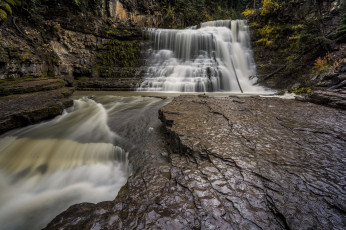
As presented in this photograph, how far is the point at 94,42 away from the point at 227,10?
73.1 feet

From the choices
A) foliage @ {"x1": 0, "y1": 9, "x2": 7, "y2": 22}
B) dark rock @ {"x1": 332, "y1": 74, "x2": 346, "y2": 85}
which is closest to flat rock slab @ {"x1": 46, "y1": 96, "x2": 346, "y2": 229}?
dark rock @ {"x1": 332, "y1": 74, "x2": 346, "y2": 85}

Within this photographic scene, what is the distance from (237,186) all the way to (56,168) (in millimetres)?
2560

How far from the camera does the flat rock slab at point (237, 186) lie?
2.94 feet

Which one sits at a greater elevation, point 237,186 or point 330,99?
point 330,99

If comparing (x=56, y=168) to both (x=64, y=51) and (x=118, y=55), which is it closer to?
(x=64, y=51)

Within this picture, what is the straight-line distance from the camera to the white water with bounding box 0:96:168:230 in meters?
1.75

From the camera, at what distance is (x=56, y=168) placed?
7.39 feet

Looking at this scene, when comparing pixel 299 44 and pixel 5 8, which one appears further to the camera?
pixel 299 44

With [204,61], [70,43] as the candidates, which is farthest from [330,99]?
[70,43]

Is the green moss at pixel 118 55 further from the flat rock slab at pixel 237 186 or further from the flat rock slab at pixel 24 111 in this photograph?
the flat rock slab at pixel 237 186

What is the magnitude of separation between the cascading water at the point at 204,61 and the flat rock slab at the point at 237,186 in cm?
666

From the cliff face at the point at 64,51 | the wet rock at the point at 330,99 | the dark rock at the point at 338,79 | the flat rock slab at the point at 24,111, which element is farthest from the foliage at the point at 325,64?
the flat rock slab at the point at 24,111

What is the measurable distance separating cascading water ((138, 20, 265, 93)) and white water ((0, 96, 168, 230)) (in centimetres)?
586

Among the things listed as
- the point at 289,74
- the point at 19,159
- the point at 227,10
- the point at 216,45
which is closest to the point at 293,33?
the point at 289,74
